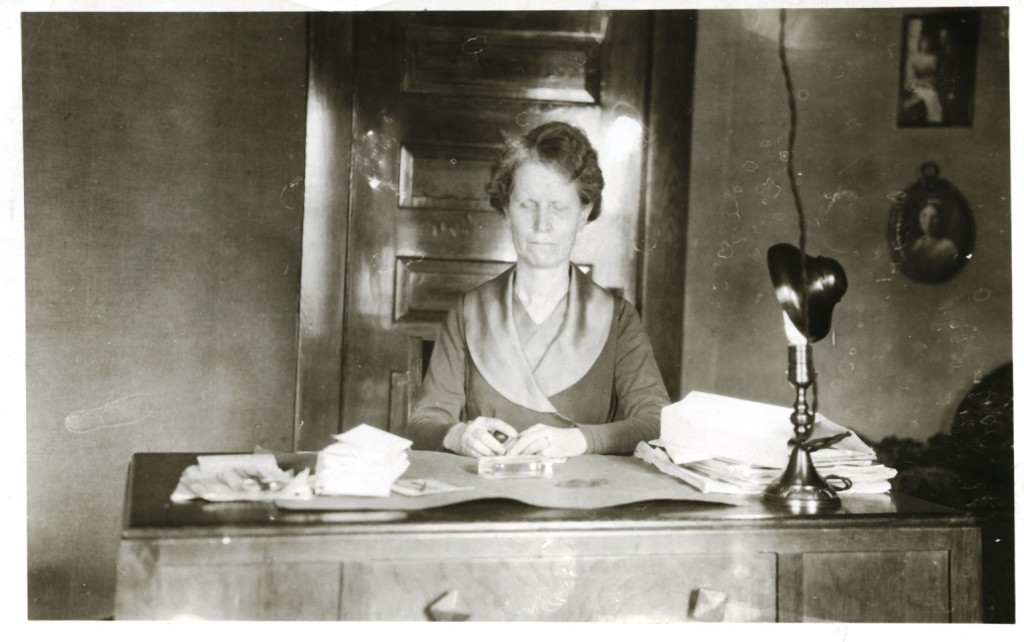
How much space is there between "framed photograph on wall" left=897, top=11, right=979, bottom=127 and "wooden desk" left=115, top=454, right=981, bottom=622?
89 cm

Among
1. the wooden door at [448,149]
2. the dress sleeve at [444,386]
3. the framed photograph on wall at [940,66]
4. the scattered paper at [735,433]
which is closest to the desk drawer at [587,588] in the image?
the scattered paper at [735,433]

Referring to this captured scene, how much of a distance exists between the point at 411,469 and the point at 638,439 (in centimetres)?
51

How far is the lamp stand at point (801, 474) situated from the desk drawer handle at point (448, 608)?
0.51 meters

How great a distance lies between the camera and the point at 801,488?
1.38 m

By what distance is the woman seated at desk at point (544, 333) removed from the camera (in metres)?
Result: 1.86

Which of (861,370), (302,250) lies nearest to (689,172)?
(861,370)

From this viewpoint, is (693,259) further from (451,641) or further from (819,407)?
(451,641)

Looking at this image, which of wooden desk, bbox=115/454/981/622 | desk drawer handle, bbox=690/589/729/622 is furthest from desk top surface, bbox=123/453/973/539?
desk drawer handle, bbox=690/589/729/622

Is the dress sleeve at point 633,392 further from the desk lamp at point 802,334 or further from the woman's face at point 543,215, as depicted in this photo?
the desk lamp at point 802,334

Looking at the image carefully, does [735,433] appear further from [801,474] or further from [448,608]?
[448,608]

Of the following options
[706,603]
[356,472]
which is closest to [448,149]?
[356,472]

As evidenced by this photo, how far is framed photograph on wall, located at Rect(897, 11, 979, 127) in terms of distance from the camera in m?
1.80

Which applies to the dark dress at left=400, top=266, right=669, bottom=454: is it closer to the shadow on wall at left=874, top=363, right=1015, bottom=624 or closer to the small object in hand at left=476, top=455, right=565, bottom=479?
the small object in hand at left=476, top=455, right=565, bottom=479

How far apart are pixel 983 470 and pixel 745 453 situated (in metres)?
0.62
